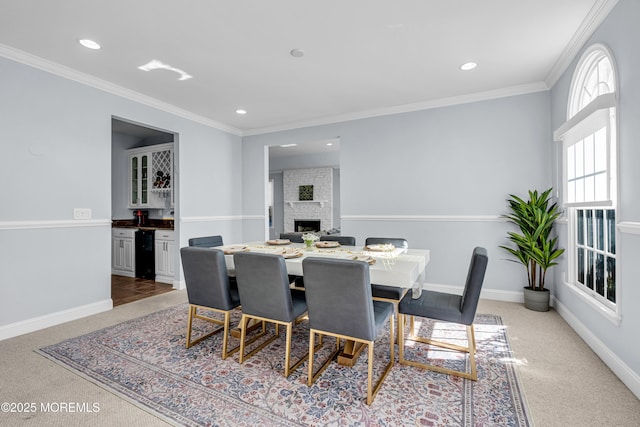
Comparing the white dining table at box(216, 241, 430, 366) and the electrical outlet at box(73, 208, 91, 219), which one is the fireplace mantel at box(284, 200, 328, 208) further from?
the electrical outlet at box(73, 208, 91, 219)

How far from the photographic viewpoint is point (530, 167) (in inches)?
144

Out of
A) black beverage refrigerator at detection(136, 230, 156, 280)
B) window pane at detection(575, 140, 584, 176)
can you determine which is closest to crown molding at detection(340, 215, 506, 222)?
window pane at detection(575, 140, 584, 176)

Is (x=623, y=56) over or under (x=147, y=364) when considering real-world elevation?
over

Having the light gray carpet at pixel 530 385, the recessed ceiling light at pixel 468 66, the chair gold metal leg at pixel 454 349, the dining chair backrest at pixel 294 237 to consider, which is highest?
the recessed ceiling light at pixel 468 66

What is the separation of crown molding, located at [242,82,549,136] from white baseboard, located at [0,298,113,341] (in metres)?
3.45

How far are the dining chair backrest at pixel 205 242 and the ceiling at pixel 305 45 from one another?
1.73 metres

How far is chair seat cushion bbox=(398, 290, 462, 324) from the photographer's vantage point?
2.08 metres

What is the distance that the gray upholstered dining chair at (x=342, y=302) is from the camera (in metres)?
1.75

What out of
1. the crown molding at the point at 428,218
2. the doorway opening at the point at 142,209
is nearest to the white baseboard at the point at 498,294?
the crown molding at the point at 428,218

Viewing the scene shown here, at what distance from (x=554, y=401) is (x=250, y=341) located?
2.12 meters

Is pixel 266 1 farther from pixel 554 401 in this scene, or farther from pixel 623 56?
pixel 554 401

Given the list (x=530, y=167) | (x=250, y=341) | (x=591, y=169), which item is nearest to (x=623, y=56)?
(x=591, y=169)

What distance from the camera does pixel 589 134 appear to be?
2582 millimetres

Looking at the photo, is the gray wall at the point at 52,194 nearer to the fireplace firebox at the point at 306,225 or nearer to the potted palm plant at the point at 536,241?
the potted palm plant at the point at 536,241
